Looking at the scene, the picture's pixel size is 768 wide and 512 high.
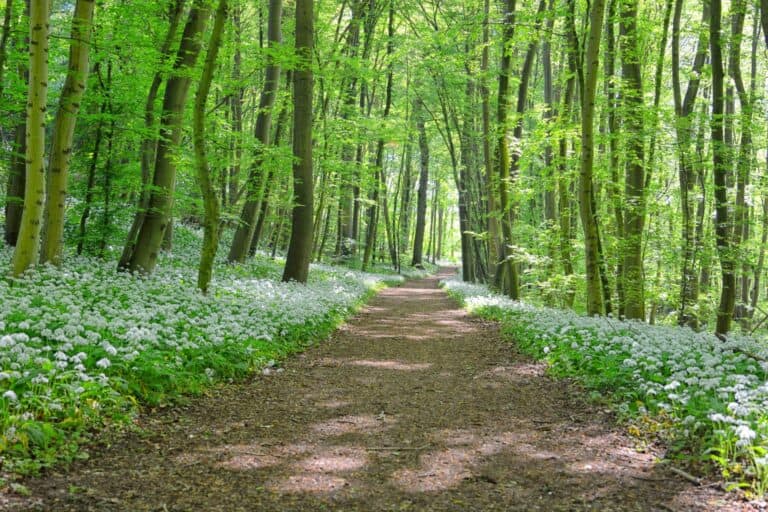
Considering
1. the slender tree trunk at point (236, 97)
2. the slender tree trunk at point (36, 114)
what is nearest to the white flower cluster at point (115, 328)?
the slender tree trunk at point (36, 114)

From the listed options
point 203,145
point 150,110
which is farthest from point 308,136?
point 203,145

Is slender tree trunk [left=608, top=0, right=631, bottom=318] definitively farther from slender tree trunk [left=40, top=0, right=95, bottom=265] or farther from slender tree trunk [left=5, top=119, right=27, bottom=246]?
slender tree trunk [left=5, top=119, right=27, bottom=246]

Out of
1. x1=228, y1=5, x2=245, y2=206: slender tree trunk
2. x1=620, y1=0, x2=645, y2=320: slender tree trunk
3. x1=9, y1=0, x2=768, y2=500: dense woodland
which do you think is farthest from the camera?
x1=228, y1=5, x2=245, y2=206: slender tree trunk

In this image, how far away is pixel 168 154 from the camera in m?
11.6

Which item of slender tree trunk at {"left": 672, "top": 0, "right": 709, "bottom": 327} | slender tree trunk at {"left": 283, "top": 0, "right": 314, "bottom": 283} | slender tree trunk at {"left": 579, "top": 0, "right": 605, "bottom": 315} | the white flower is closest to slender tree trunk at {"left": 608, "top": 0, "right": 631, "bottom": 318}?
slender tree trunk at {"left": 579, "top": 0, "right": 605, "bottom": 315}

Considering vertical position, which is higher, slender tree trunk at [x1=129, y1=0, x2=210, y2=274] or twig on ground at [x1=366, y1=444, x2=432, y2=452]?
slender tree trunk at [x1=129, y1=0, x2=210, y2=274]

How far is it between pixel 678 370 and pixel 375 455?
3.54 metres

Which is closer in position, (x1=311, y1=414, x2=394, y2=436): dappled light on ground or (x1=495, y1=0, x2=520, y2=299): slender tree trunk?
(x1=311, y1=414, x2=394, y2=436): dappled light on ground

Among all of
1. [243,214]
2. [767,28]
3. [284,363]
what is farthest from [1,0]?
[767,28]

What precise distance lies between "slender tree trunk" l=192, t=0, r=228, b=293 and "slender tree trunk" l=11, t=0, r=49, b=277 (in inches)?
89.8

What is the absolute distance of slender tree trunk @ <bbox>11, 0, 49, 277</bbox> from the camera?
7.98 m

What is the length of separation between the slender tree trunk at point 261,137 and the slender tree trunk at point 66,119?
5195 mm

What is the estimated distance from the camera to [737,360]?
6.44 meters

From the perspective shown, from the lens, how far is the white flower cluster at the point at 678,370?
4324 mm
